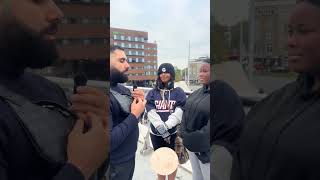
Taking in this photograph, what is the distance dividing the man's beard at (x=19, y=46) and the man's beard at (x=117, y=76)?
0.80 ft

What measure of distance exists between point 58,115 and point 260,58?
2.09 feet

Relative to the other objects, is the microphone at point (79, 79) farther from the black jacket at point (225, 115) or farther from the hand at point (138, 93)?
the black jacket at point (225, 115)

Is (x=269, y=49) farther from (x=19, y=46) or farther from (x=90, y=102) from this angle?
(x=19, y=46)

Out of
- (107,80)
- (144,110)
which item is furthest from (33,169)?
(144,110)

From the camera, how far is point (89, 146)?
3.69 feet

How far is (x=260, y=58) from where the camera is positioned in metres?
1.04

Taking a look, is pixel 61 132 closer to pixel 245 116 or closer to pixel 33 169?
pixel 33 169

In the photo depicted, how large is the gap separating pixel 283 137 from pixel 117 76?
64 cm

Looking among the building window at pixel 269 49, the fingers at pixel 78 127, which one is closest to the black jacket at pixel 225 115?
the building window at pixel 269 49

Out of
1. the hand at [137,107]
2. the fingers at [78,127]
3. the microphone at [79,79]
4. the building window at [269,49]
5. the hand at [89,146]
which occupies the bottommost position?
the hand at [89,146]

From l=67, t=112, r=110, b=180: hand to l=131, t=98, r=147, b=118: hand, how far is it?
0.21m

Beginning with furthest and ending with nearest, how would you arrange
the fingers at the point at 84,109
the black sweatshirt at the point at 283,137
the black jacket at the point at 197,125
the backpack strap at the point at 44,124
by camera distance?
the black jacket at the point at 197,125 < the fingers at the point at 84,109 < the backpack strap at the point at 44,124 < the black sweatshirt at the point at 283,137

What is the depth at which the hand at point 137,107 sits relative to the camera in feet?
4.47

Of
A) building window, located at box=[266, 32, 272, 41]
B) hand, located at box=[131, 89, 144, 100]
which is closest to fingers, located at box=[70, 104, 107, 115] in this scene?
hand, located at box=[131, 89, 144, 100]
